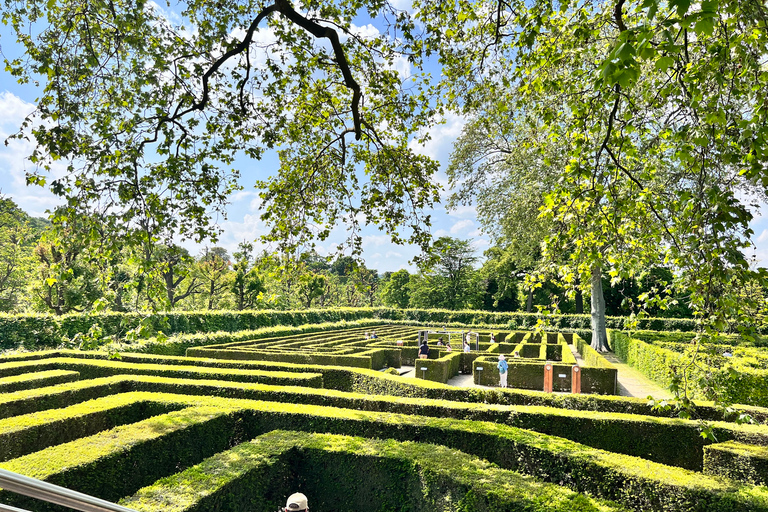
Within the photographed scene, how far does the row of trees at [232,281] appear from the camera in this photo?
7383 millimetres

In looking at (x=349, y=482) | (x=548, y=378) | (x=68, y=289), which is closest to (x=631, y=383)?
(x=548, y=378)

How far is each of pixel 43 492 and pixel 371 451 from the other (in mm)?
5009

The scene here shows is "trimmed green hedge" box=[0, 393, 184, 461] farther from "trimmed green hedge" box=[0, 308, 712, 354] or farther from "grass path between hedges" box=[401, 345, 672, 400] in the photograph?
"grass path between hedges" box=[401, 345, 672, 400]

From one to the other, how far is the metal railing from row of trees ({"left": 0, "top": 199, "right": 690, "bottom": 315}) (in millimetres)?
4445

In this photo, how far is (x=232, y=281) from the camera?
132 ft

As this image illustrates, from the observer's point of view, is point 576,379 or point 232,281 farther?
point 232,281

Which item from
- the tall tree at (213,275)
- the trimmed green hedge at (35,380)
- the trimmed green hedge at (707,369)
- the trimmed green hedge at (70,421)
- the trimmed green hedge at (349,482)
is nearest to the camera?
the trimmed green hedge at (349,482)

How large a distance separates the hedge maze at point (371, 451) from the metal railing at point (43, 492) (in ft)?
9.70

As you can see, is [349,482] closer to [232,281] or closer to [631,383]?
[631,383]

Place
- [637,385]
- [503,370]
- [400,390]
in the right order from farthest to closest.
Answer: [637,385], [503,370], [400,390]

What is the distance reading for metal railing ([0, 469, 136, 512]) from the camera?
1.67 metres

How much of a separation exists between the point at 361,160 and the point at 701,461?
26.6 ft

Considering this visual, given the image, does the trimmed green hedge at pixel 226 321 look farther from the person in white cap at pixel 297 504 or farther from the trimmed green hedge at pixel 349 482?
the person in white cap at pixel 297 504

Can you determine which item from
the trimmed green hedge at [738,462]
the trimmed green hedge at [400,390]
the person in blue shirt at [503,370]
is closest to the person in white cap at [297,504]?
the trimmed green hedge at [738,462]
